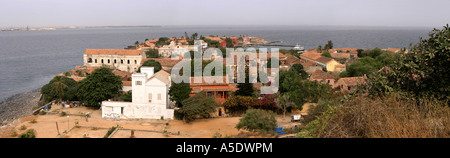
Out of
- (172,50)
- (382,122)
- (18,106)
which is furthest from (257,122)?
(172,50)

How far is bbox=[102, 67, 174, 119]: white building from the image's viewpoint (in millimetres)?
17330

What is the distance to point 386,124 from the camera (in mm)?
5359

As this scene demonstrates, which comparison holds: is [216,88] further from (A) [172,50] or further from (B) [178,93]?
(A) [172,50]

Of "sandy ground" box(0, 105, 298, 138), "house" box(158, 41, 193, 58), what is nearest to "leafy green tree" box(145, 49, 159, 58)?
"house" box(158, 41, 193, 58)

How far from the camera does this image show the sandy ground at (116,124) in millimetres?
14755

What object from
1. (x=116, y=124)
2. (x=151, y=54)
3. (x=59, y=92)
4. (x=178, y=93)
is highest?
(x=151, y=54)

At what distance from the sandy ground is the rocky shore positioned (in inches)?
170

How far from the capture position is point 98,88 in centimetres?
1953

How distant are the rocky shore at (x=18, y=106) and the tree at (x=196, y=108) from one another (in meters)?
11.2

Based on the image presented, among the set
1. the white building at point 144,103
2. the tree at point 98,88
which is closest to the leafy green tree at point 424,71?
the white building at point 144,103

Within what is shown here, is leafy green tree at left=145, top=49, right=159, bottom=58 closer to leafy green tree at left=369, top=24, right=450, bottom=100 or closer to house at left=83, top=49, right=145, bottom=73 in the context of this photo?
house at left=83, top=49, right=145, bottom=73

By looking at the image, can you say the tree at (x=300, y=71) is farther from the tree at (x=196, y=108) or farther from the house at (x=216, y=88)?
the tree at (x=196, y=108)

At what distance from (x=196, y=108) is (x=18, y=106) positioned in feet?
56.2

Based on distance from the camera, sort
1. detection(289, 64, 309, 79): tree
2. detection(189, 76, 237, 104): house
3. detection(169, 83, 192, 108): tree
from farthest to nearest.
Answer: detection(289, 64, 309, 79): tree, detection(189, 76, 237, 104): house, detection(169, 83, 192, 108): tree
